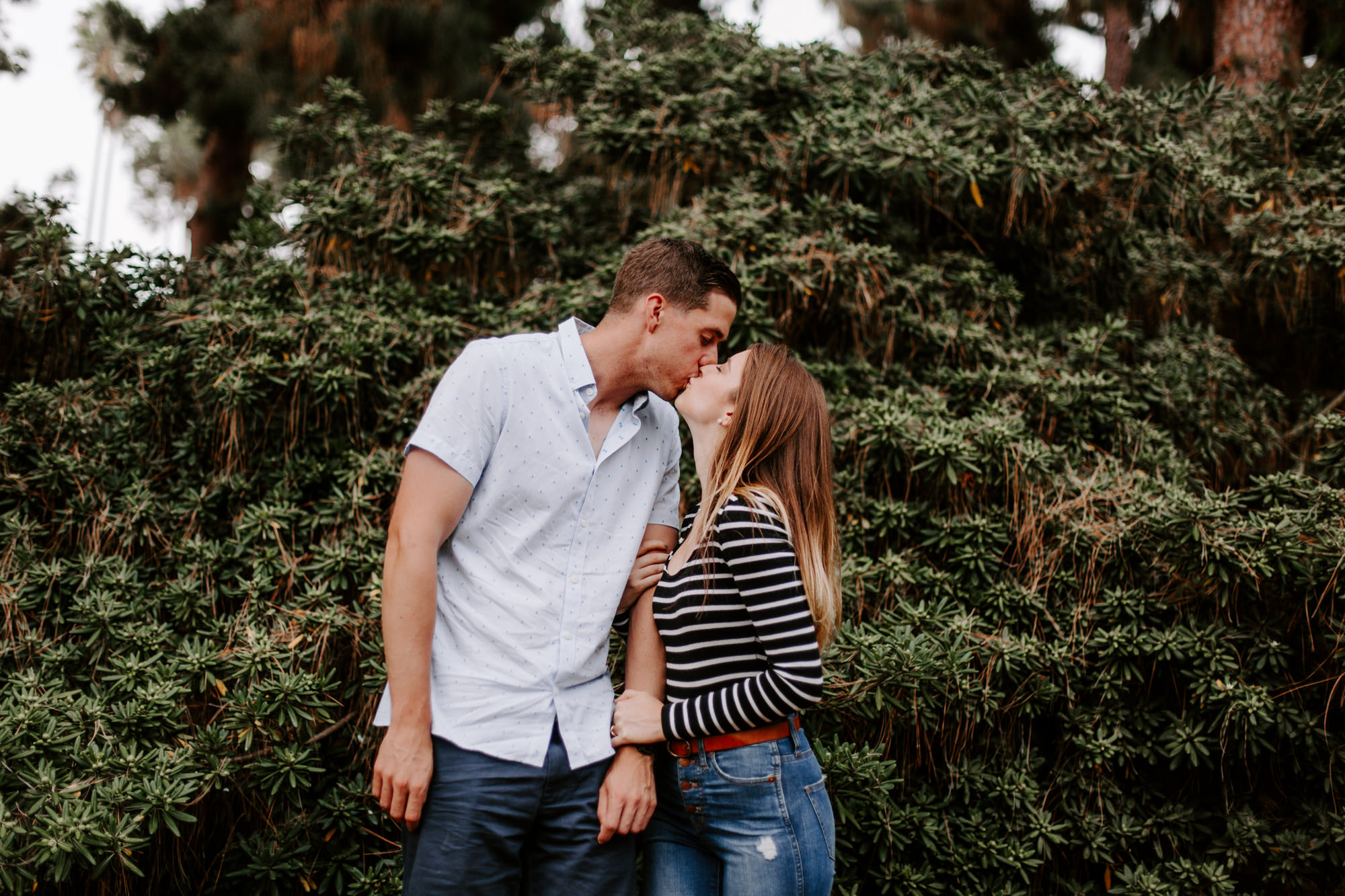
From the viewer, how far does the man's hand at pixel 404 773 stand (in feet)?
5.21

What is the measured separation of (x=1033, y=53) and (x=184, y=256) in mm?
7145

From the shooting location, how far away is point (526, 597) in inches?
68.3

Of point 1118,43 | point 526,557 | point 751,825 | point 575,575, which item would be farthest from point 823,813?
point 1118,43

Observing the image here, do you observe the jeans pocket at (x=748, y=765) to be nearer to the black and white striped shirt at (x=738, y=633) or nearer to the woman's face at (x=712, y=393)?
the black and white striped shirt at (x=738, y=633)

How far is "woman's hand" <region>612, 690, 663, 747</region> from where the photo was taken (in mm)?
1771

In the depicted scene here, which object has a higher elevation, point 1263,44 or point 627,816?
point 1263,44

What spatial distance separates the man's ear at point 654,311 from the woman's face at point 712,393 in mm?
177

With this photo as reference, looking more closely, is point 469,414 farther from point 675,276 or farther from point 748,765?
point 748,765

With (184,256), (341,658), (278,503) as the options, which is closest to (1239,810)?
(341,658)

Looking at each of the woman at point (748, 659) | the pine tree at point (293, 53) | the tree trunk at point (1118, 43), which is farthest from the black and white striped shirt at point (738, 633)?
the tree trunk at point (1118, 43)

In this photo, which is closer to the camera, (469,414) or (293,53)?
(469,414)

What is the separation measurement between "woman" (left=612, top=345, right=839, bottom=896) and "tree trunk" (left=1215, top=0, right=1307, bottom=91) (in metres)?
5.49

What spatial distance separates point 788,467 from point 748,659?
43 cm

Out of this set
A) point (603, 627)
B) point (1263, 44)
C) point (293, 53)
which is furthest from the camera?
point (293, 53)
